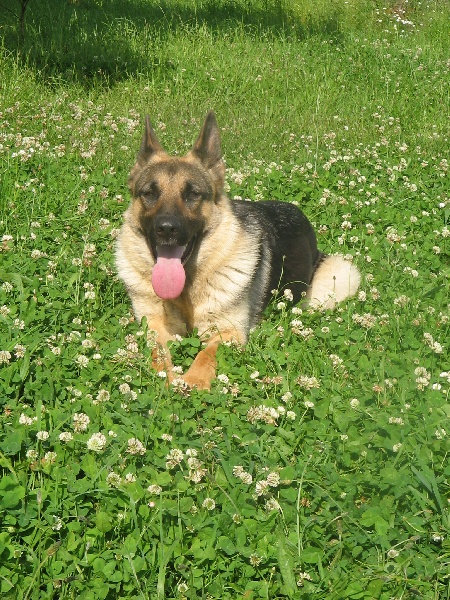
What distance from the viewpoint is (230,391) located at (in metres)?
4.13

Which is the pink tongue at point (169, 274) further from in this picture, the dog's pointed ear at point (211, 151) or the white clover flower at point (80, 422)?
the white clover flower at point (80, 422)

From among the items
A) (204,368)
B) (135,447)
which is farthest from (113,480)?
(204,368)

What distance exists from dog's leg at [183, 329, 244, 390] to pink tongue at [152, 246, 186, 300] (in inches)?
18.6

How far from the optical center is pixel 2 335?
4.18 m

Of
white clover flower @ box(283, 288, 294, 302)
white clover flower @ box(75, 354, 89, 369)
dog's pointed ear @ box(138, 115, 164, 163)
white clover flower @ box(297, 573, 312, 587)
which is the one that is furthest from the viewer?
dog's pointed ear @ box(138, 115, 164, 163)

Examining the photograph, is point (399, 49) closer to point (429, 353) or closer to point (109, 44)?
point (109, 44)

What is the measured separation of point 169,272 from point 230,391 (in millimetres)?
1228

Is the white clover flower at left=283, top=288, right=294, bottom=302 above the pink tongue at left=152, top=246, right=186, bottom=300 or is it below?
below

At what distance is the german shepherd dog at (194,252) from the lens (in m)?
5.00

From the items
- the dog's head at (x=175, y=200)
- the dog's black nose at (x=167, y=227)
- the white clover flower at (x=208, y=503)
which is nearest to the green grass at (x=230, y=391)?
the white clover flower at (x=208, y=503)

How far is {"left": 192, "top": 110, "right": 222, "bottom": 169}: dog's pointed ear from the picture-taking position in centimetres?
550

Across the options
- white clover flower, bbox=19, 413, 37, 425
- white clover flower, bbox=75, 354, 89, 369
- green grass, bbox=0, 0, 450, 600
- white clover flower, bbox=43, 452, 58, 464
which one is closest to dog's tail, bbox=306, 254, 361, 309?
green grass, bbox=0, 0, 450, 600

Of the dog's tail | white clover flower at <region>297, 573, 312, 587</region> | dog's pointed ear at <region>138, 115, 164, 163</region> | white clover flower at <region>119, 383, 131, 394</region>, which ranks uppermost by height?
dog's pointed ear at <region>138, 115, 164, 163</region>

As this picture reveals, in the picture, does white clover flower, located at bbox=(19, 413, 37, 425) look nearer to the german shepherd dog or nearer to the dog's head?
the german shepherd dog
